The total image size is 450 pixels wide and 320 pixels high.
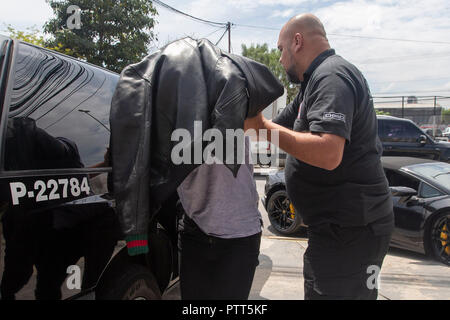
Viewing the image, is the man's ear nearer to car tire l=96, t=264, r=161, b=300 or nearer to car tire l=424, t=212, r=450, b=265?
car tire l=96, t=264, r=161, b=300

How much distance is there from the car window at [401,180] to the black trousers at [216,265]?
12.1ft

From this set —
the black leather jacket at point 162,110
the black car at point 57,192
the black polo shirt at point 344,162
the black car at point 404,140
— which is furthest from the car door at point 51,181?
the black car at point 404,140

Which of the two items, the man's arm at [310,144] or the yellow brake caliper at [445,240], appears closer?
the man's arm at [310,144]

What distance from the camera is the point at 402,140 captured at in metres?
9.20

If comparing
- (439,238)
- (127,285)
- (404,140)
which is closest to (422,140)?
(404,140)

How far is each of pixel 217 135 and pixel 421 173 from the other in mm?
4285

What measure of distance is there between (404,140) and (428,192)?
5.31 metres

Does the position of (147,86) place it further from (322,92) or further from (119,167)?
(322,92)

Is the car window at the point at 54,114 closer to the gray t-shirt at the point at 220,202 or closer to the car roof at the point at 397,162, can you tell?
the gray t-shirt at the point at 220,202

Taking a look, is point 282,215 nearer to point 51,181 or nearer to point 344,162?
point 344,162

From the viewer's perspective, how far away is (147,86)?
1374mm

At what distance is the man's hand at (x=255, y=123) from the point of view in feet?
4.77

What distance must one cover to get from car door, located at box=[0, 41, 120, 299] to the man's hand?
0.79 metres

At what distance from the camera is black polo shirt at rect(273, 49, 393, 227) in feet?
4.95
